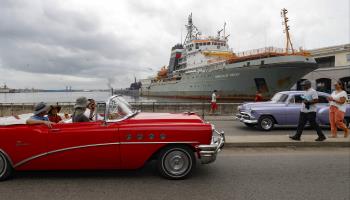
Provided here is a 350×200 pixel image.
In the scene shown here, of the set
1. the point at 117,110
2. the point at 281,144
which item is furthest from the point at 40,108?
the point at 281,144

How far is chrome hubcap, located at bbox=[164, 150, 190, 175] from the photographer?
5.05m

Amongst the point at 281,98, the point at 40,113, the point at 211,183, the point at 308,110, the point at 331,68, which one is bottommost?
the point at 211,183

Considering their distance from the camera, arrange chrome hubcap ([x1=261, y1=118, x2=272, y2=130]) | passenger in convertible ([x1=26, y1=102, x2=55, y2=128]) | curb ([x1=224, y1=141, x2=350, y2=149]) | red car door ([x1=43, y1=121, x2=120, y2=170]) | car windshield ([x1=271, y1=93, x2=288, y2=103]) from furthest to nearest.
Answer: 1. car windshield ([x1=271, y1=93, x2=288, y2=103])
2. chrome hubcap ([x1=261, y1=118, x2=272, y2=130])
3. curb ([x1=224, y1=141, x2=350, y2=149])
4. passenger in convertible ([x1=26, y1=102, x2=55, y2=128])
5. red car door ([x1=43, y1=121, x2=120, y2=170])

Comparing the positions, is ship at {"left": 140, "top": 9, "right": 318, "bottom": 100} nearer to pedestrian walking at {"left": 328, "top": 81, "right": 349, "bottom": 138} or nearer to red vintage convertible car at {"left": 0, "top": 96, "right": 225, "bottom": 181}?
pedestrian walking at {"left": 328, "top": 81, "right": 349, "bottom": 138}

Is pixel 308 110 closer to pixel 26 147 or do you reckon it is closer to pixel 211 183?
pixel 211 183

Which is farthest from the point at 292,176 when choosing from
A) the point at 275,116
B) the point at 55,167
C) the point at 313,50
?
the point at 313,50

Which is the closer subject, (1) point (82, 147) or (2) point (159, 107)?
(1) point (82, 147)

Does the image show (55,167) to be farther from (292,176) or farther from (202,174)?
(292,176)

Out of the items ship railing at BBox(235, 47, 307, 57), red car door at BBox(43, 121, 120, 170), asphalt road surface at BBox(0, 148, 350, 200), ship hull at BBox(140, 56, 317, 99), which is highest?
ship railing at BBox(235, 47, 307, 57)

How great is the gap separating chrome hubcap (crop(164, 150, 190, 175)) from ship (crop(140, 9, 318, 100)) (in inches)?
1226

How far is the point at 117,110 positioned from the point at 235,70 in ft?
110

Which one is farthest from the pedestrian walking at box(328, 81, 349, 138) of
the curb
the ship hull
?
the ship hull

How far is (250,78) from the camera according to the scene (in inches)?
1437

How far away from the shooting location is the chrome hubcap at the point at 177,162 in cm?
505
